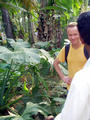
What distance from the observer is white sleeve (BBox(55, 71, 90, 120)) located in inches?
22.0

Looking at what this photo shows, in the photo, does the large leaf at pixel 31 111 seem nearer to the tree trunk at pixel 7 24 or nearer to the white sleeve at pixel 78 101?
the white sleeve at pixel 78 101

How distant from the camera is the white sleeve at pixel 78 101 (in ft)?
1.84

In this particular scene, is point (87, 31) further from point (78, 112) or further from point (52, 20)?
point (52, 20)

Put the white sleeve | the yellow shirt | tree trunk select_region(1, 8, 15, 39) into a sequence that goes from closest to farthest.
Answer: the white sleeve < the yellow shirt < tree trunk select_region(1, 8, 15, 39)

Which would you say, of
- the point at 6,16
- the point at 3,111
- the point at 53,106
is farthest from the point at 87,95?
the point at 6,16

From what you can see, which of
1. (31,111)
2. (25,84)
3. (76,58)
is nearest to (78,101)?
(76,58)

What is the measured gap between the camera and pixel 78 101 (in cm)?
56

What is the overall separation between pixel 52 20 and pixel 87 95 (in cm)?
319

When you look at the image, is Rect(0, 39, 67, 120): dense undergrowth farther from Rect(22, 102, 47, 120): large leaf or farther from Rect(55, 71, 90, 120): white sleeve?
Rect(55, 71, 90, 120): white sleeve

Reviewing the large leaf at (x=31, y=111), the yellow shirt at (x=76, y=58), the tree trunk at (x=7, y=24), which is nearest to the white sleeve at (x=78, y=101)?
the yellow shirt at (x=76, y=58)

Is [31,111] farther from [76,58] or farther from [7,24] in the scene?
[7,24]

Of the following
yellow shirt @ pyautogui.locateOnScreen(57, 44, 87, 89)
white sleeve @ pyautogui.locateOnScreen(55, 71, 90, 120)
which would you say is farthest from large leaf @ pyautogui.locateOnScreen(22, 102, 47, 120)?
white sleeve @ pyautogui.locateOnScreen(55, 71, 90, 120)

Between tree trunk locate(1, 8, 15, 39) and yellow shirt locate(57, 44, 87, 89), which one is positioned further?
tree trunk locate(1, 8, 15, 39)

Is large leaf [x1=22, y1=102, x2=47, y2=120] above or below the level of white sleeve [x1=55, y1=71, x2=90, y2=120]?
below
